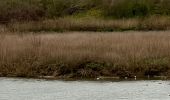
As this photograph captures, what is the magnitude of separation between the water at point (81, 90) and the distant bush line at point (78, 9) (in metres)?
19.7

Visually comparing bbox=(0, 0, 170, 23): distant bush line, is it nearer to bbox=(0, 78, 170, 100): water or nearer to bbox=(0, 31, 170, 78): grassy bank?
bbox=(0, 31, 170, 78): grassy bank

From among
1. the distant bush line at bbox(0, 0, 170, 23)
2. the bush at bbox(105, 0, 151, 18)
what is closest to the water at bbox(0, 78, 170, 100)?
the distant bush line at bbox(0, 0, 170, 23)

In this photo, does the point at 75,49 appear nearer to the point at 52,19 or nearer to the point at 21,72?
the point at 21,72

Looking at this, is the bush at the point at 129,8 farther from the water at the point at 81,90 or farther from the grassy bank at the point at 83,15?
the water at the point at 81,90

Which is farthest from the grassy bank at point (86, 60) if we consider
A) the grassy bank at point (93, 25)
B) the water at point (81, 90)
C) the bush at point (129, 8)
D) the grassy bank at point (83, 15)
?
the bush at point (129, 8)

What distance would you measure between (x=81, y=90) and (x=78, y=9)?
2519 cm

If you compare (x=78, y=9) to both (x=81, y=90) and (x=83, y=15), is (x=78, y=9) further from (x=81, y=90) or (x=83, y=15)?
(x=81, y=90)

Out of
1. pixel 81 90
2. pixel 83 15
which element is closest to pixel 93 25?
pixel 83 15

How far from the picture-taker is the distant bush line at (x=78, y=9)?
42.4 meters

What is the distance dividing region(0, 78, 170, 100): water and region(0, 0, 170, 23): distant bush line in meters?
19.7

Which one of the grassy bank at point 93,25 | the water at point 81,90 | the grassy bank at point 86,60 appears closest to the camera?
the water at point 81,90

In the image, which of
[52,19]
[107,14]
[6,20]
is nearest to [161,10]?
[107,14]

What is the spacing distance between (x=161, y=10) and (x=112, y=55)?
19938 mm

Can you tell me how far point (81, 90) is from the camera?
2047 centimetres
